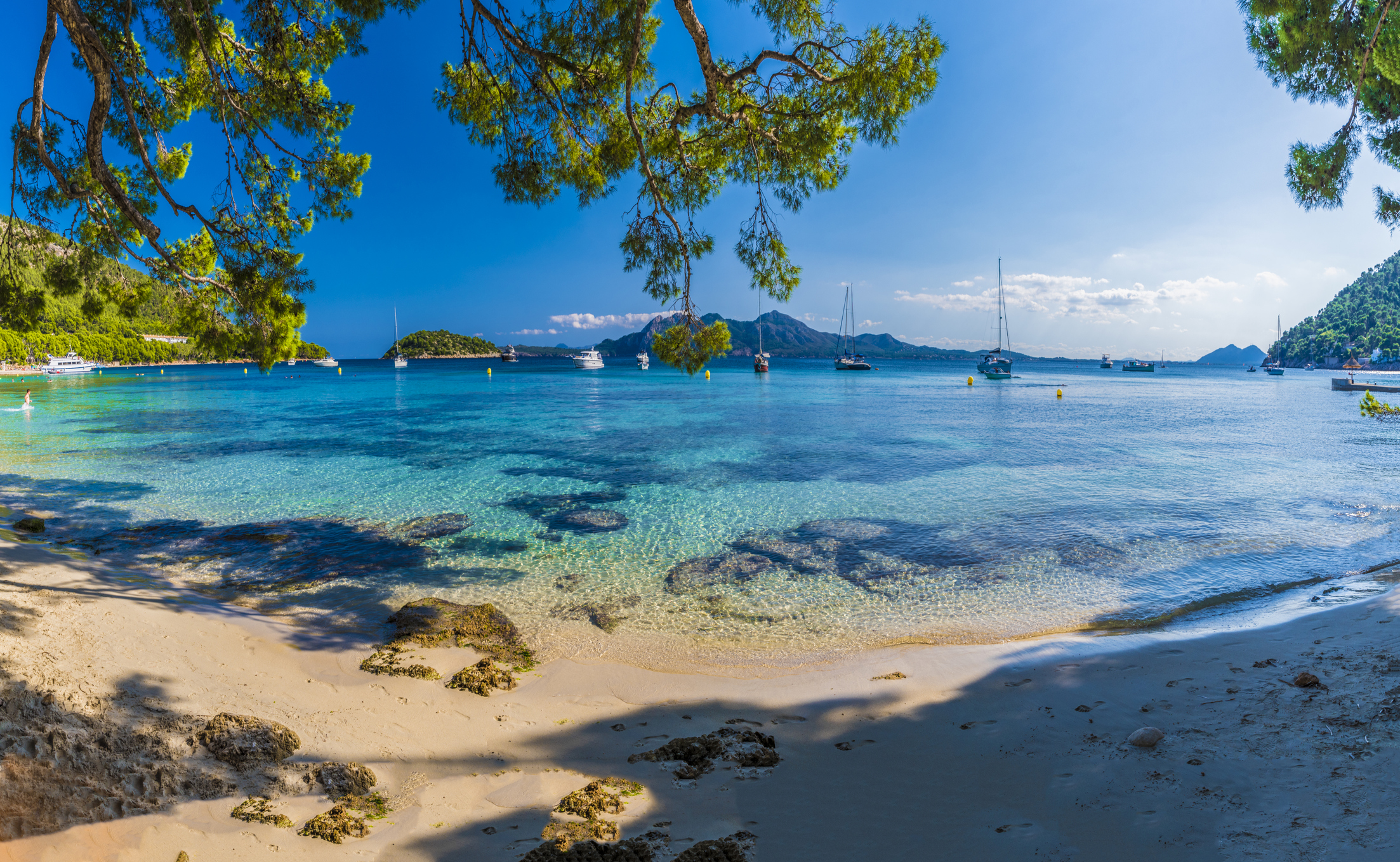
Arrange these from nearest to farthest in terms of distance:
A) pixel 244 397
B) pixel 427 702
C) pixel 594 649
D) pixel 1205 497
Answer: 1. pixel 427 702
2. pixel 594 649
3. pixel 1205 497
4. pixel 244 397

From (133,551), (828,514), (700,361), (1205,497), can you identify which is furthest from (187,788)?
(1205,497)

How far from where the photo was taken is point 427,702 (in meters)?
4.52

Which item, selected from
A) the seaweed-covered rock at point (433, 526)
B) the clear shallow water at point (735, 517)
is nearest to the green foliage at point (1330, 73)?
the clear shallow water at point (735, 517)

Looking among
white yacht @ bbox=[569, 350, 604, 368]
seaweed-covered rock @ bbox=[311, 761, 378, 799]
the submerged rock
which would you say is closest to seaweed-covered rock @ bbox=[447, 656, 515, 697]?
seaweed-covered rock @ bbox=[311, 761, 378, 799]

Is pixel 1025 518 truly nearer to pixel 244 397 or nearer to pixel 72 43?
pixel 72 43

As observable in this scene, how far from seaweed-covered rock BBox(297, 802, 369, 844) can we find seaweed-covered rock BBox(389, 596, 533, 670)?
2220 mm

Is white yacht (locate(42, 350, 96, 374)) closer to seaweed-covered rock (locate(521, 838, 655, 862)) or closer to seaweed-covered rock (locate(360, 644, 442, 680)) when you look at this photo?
seaweed-covered rock (locate(360, 644, 442, 680))

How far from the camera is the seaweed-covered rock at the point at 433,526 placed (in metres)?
10.1

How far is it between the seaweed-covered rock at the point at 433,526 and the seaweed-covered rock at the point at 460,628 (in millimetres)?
3560

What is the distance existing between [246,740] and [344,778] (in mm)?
743

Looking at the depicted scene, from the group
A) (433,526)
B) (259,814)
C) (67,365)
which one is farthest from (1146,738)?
(67,365)

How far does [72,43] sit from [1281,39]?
1584 centimetres

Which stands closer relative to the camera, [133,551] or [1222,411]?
[133,551]

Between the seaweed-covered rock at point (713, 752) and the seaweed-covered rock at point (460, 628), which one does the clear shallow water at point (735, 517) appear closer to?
the seaweed-covered rock at point (460, 628)
